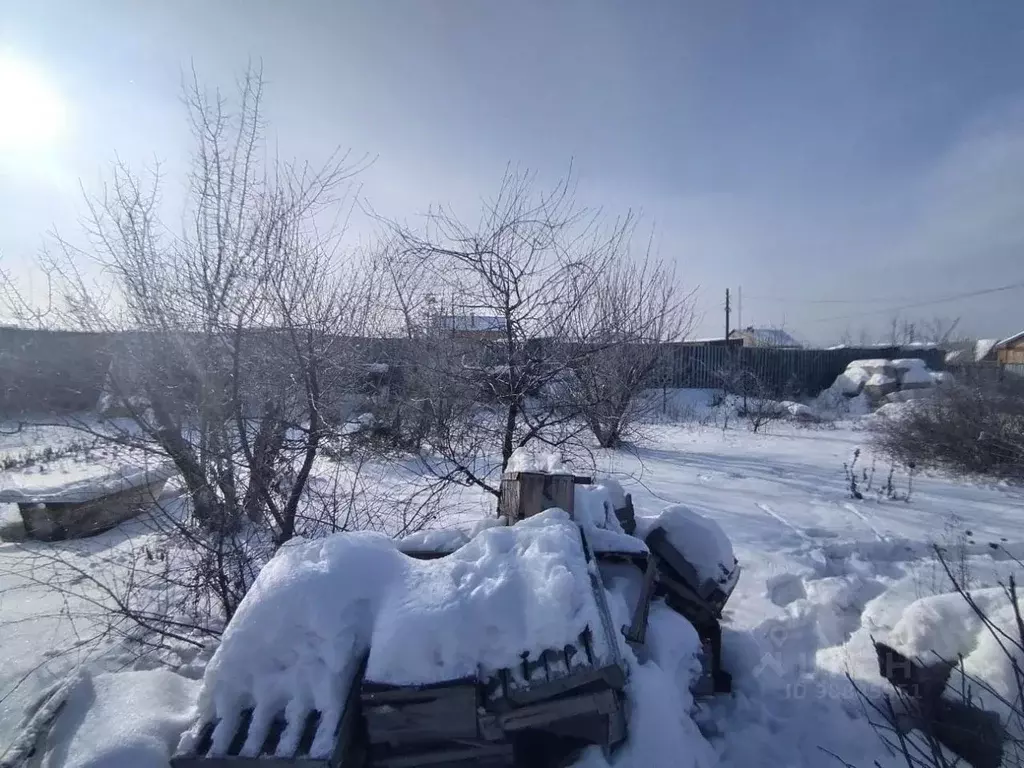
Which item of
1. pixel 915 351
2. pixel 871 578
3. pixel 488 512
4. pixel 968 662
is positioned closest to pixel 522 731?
pixel 968 662

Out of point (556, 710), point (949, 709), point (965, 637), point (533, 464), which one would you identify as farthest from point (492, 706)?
point (965, 637)

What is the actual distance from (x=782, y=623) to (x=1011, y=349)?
36091 mm

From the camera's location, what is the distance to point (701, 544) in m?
3.33

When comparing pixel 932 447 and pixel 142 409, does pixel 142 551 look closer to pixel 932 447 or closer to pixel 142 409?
pixel 142 409

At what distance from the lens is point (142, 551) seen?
11.8 ft

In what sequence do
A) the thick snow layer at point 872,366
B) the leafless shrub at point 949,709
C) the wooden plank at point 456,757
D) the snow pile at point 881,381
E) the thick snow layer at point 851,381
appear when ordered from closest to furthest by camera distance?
1. the wooden plank at point 456,757
2. the leafless shrub at point 949,709
3. the snow pile at point 881,381
4. the thick snow layer at point 872,366
5. the thick snow layer at point 851,381

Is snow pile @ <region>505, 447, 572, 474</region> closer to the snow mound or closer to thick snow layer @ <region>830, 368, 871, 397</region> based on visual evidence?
the snow mound

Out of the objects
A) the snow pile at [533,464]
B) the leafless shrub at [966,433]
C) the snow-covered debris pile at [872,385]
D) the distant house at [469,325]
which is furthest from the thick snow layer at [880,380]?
the snow pile at [533,464]

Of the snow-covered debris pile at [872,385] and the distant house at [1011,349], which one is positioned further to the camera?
the distant house at [1011,349]

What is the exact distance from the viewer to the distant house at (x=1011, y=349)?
2793 cm

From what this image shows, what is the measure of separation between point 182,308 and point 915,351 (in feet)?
85.3

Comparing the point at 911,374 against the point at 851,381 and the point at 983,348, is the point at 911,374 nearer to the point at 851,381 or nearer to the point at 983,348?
the point at 851,381

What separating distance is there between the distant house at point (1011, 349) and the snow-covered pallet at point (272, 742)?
37.2 metres

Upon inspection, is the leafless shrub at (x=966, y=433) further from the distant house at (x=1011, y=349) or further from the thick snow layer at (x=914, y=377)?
Answer: the distant house at (x=1011, y=349)
